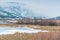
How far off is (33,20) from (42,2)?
1.27 ft

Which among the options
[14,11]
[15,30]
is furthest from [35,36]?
[14,11]

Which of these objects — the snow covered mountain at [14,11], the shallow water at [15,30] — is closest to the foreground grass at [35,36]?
the shallow water at [15,30]

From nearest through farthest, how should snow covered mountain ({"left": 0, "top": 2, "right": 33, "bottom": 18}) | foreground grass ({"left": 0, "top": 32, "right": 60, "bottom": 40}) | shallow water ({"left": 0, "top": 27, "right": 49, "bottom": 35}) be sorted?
foreground grass ({"left": 0, "top": 32, "right": 60, "bottom": 40}) < shallow water ({"left": 0, "top": 27, "right": 49, "bottom": 35}) < snow covered mountain ({"left": 0, "top": 2, "right": 33, "bottom": 18})

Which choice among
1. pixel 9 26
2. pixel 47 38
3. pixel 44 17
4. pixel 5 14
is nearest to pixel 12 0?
pixel 5 14

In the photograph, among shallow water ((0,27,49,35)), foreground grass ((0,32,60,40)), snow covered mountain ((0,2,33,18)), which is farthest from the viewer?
snow covered mountain ((0,2,33,18))

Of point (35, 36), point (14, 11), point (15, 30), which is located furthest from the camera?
point (14, 11)

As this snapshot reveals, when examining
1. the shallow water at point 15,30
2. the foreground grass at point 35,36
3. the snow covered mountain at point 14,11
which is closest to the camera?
the foreground grass at point 35,36

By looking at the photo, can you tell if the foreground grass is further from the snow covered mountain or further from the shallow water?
the snow covered mountain

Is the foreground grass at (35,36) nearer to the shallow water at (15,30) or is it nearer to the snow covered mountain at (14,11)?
the shallow water at (15,30)

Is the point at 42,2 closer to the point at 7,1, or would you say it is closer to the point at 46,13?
the point at 46,13

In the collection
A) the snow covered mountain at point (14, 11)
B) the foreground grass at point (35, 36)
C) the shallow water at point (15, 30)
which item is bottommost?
the foreground grass at point (35, 36)

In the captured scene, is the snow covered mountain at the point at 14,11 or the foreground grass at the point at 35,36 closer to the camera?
the foreground grass at the point at 35,36

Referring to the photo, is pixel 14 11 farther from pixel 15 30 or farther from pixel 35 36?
pixel 35 36

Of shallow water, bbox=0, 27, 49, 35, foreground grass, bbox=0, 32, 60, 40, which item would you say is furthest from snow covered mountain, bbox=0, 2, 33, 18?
foreground grass, bbox=0, 32, 60, 40
